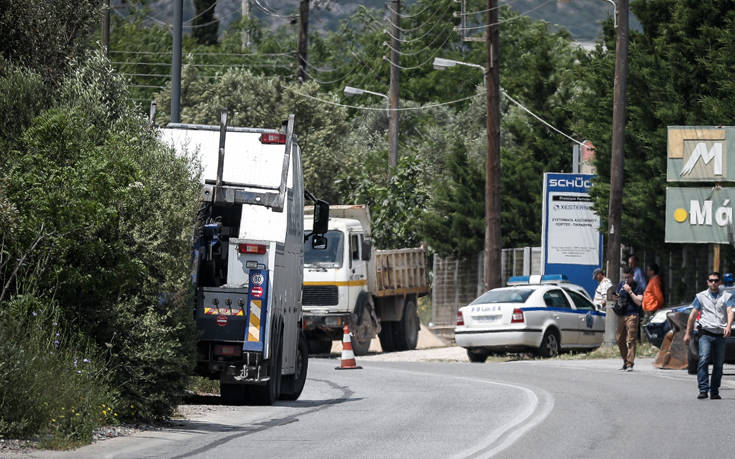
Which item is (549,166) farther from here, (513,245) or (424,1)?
(424,1)

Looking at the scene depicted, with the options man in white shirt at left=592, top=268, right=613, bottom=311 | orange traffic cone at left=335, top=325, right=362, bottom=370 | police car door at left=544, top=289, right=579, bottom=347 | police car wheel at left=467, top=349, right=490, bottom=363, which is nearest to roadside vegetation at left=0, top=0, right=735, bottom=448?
man in white shirt at left=592, top=268, right=613, bottom=311

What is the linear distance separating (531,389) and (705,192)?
10351mm

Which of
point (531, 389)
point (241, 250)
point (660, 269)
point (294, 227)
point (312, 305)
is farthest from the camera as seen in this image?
point (660, 269)

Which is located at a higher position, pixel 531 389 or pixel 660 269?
pixel 660 269

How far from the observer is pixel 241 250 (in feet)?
55.6

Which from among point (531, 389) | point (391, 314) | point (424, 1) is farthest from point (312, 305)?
point (424, 1)

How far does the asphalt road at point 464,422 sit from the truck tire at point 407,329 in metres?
11.5

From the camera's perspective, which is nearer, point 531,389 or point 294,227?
point 294,227

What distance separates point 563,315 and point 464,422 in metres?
14.8

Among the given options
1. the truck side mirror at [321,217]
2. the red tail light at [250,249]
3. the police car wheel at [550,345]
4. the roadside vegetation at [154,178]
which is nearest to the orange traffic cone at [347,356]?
the police car wheel at [550,345]

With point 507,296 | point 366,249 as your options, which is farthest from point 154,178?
point 366,249

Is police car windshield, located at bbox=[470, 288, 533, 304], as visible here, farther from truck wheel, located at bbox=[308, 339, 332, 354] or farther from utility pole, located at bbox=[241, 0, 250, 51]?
utility pole, located at bbox=[241, 0, 250, 51]

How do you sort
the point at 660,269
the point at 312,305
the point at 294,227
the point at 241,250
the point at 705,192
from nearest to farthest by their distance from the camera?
the point at 241,250 < the point at 294,227 < the point at 705,192 < the point at 312,305 < the point at 660,269

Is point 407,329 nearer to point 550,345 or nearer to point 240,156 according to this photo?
point 550,345
